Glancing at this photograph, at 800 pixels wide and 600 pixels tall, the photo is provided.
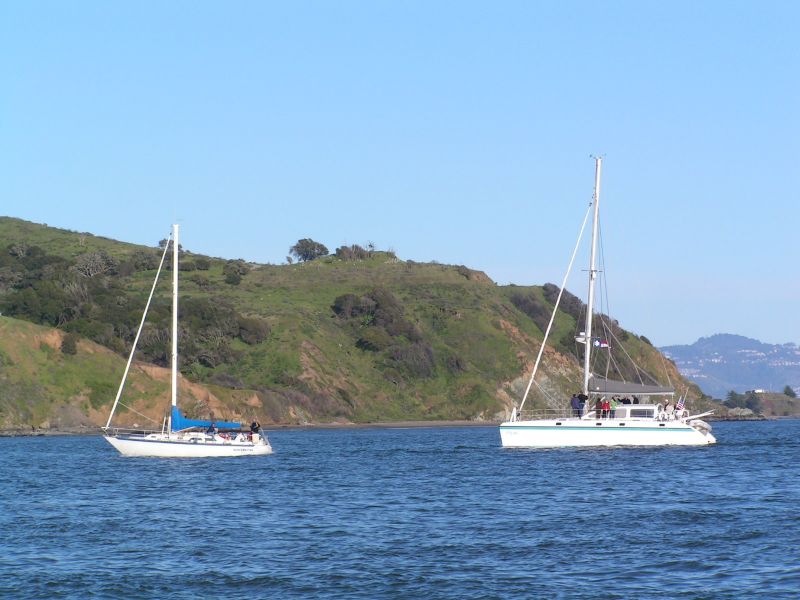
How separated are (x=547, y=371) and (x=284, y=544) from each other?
118395 millimetres

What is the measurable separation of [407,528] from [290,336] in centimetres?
10596

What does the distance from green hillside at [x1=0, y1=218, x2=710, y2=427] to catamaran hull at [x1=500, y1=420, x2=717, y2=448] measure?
140 ft

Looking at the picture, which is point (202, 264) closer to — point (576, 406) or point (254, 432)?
point (254, 432)

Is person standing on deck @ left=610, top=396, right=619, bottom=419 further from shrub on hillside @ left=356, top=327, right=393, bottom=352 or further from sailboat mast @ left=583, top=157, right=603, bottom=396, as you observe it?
shrub on hillside @ left=356, top=327, right=393, bottom=352

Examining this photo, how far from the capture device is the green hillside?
112812mm

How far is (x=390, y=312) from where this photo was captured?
516 ft

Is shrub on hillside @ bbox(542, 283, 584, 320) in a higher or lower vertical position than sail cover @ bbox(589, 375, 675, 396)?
higher

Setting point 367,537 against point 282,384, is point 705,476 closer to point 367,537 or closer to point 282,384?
point 367,537

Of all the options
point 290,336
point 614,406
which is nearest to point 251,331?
point 290,336

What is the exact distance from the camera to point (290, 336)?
14200 centimetres

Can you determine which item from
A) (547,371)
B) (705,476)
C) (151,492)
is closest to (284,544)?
(151,492)

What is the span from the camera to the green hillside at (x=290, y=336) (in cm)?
11281

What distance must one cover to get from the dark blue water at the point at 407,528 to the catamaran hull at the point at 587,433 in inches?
85.3

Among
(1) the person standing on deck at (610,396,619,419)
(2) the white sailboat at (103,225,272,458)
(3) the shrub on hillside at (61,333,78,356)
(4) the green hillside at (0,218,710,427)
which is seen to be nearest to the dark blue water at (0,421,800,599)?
(2) the white sailboat at (103,225,272,458)
